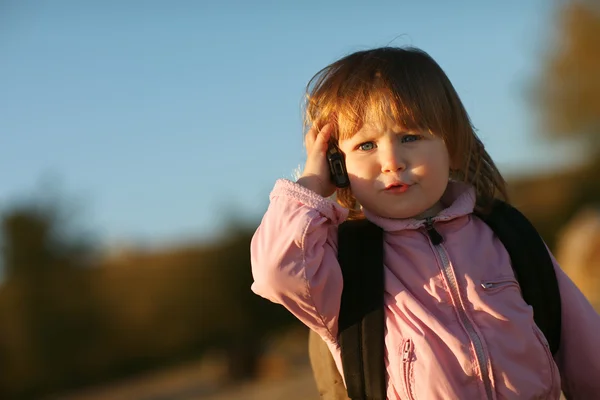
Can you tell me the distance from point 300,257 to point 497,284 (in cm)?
65

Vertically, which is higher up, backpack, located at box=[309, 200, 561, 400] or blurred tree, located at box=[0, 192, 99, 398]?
backpack, located at box=[309, 200, 561, 400]

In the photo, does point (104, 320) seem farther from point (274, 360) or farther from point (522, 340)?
point (522, 340)

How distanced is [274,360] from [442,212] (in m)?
8.50

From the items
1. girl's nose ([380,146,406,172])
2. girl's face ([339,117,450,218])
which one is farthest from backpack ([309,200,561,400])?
girl's nose ([380,146,406,172])

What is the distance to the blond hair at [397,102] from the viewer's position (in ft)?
7.97

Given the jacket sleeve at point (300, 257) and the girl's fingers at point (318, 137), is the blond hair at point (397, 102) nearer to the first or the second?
the girl's fingers at point (318, 137)

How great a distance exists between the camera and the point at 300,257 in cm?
229

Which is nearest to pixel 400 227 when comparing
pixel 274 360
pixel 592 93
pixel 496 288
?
pixel 496 288

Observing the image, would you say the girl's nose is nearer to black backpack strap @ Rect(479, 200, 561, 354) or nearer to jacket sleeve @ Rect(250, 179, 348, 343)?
jacket sleeve @ Rect(250, 179, 348, 343)

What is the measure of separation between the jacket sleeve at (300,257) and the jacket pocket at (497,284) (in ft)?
1.52

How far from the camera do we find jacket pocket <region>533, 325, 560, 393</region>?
235cm

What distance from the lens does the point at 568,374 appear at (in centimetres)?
253

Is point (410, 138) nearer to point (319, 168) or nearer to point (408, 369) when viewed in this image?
point (319, 168)

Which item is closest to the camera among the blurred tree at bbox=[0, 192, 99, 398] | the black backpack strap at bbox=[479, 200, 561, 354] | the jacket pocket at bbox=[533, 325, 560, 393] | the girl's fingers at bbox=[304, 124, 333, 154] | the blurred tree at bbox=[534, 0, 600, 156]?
the jacket pocket at bbox=[533, 325, 560, 393]
